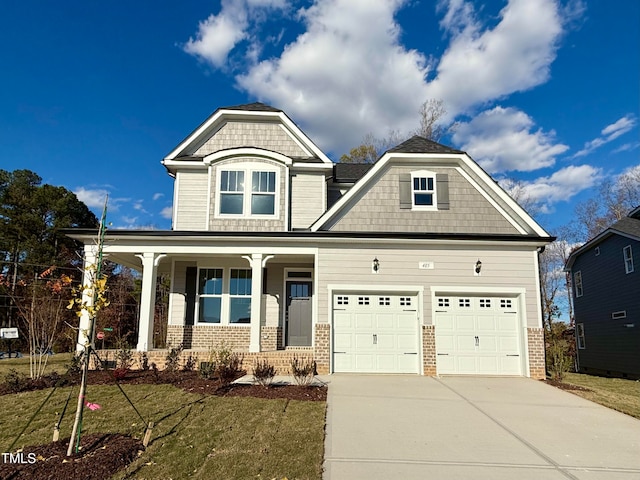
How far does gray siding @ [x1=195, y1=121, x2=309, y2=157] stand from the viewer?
1448cm

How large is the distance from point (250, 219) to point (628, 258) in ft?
52.8

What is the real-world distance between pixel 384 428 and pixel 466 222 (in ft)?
24.9

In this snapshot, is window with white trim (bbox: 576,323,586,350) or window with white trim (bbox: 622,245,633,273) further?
window with white trim (bbox: 576,323,586,350)

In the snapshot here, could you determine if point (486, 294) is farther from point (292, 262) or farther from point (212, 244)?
point (212, 244)

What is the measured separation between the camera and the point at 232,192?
44.6ft

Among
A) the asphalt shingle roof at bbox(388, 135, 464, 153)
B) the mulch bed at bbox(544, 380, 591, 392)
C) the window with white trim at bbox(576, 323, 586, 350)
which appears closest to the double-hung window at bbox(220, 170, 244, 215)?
the asphalt shingle roof at bbox(388, 135, 464, 153)

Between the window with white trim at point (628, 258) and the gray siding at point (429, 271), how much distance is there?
9.66 meters

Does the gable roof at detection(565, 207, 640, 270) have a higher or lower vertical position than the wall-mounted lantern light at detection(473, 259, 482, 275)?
higher

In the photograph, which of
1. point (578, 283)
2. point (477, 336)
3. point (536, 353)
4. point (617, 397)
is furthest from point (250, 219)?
point (578, 283)

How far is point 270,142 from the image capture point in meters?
14.6

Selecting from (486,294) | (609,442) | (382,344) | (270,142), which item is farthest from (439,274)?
(270,142)

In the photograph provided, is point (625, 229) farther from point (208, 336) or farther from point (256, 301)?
point (208, 336)

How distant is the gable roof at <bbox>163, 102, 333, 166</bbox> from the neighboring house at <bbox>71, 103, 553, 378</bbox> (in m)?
0.05

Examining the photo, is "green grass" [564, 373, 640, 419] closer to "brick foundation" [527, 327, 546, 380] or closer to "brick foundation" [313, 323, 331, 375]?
"brick foundation" [527, 327, 546, 380]
